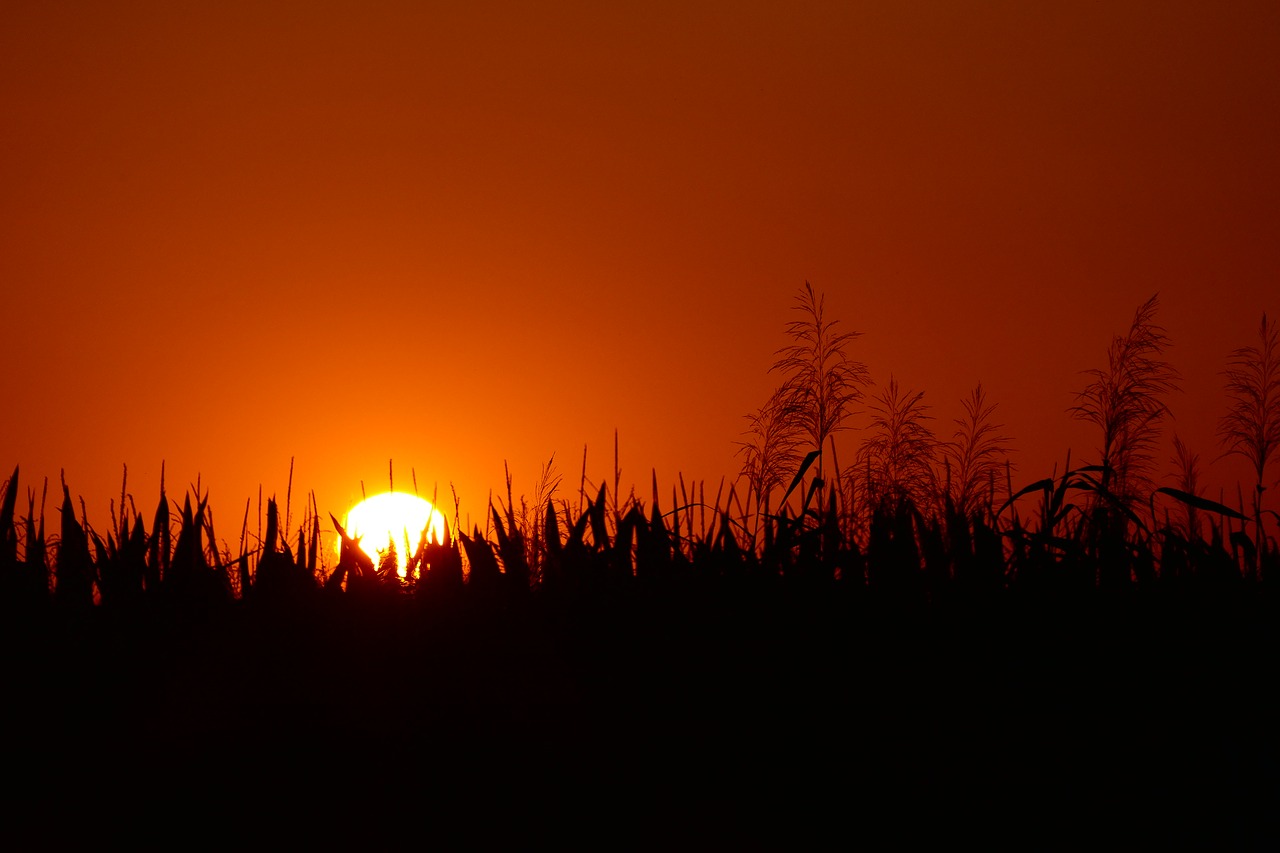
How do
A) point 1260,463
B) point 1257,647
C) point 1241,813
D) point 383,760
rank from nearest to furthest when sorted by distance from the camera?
point 1241,813 → point 383,760 → point 1257,647 → point 1260,463

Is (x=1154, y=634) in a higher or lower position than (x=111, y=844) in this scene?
higher

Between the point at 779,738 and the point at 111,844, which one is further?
the point at 779,738

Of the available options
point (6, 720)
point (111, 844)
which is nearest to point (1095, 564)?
point (111, 844)

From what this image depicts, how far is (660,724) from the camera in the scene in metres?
2.36

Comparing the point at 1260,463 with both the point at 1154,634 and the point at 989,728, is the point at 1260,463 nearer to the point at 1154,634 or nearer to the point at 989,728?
the point at 1154,634

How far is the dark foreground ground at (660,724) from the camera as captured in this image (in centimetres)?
207

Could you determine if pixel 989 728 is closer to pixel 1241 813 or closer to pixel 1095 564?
pixel 1241 813

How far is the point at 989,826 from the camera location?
207cm

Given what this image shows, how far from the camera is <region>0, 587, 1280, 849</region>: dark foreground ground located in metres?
2.07

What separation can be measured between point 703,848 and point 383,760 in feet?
2.29

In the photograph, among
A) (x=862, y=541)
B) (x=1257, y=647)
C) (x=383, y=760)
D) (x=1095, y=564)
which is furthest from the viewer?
(x=862, y=541)

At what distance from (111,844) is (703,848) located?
1.10m

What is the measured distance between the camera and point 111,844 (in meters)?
2.01

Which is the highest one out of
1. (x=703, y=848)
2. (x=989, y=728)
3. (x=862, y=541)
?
(x=862, y=541)
